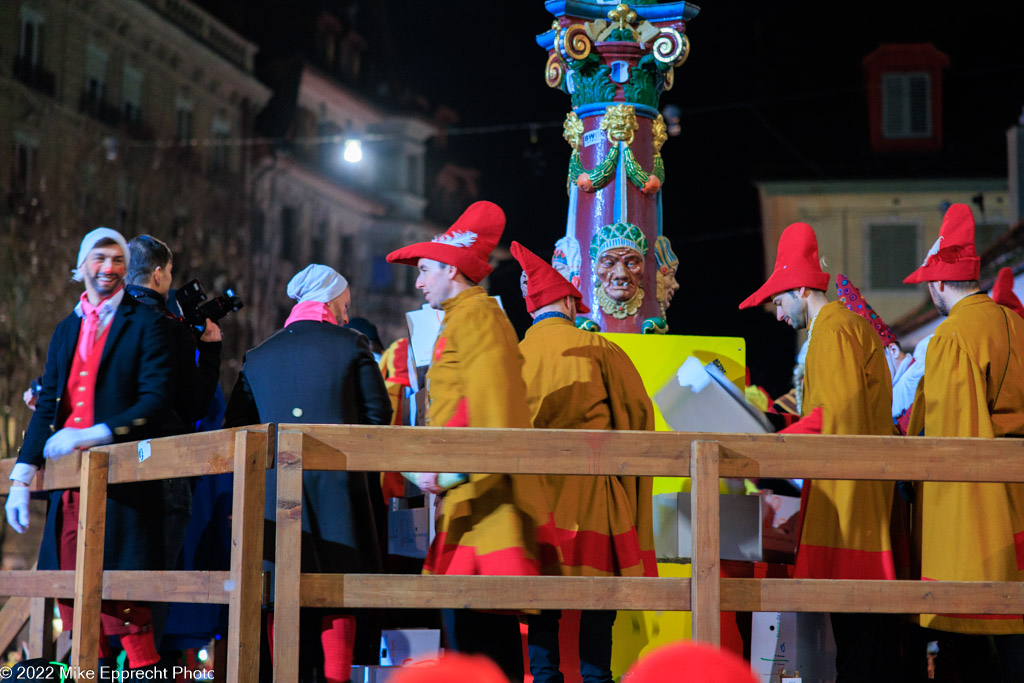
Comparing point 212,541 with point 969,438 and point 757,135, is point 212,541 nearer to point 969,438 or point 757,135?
point 969,438

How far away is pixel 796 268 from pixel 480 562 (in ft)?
6.19

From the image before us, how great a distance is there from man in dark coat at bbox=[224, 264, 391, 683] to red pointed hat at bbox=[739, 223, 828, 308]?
1545 mm

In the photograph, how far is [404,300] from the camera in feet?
93.2

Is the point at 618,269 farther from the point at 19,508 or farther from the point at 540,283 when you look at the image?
the point at 19,508

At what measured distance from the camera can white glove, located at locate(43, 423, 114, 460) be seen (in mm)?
4762

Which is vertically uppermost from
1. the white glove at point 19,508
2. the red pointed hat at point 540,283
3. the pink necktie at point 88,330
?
the red pointed hat at point 540,283

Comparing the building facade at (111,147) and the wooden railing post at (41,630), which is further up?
the building facade at (111,147)

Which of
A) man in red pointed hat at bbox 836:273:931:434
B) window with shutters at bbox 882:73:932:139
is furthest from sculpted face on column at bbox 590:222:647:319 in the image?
window with shutters at bbox 882:73:932:139

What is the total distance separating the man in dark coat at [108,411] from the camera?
15.5ft

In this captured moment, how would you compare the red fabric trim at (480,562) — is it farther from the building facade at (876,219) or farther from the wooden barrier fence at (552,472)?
the building facade at (876,219)

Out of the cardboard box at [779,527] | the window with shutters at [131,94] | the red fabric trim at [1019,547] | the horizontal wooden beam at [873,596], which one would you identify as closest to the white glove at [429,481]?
the horizontal wooden beam at [873,596]

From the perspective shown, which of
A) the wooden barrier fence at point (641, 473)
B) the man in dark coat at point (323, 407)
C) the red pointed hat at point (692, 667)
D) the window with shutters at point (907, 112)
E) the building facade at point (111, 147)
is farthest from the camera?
the window with shutters at point (907, 112)

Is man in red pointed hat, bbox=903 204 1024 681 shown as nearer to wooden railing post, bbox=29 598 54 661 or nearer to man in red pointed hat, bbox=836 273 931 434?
man in red pointed hat, bbox=836 273 931 434

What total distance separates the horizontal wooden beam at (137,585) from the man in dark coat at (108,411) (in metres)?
0.09
